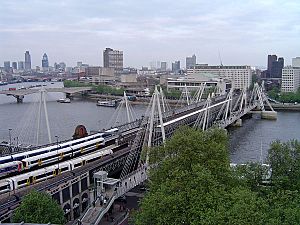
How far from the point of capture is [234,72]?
210 feet

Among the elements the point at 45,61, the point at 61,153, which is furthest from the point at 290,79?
the point at 45,61

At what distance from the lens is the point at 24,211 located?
25.7 ft

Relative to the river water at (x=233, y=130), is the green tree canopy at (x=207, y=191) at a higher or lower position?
higher

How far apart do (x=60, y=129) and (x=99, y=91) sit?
29668 millimetres

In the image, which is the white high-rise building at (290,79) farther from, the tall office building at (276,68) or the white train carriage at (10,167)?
the white train carriage at (10,167)

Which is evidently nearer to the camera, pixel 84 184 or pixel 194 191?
pixel 194 191

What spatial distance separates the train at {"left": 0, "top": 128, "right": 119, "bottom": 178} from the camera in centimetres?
1134

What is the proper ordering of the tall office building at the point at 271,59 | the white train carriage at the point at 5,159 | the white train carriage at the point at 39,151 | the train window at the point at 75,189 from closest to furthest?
the train window at the point at 75,189, the white train carriage at the point at 5,159, the white train carriage at the point at 39,151, the tall office building at the point at 271,59

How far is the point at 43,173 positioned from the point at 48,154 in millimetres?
1000

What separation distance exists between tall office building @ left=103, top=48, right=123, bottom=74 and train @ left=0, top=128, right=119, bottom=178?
276ft

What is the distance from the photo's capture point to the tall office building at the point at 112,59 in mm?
99125

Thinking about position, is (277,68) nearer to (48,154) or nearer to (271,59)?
(271,59)

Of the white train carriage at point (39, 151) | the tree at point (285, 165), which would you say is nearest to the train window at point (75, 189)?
the white train carriage at point (39, 151)

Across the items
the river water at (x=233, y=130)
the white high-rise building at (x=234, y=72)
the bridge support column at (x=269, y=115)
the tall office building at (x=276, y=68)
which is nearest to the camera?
the river water at (x=233, y=130)
